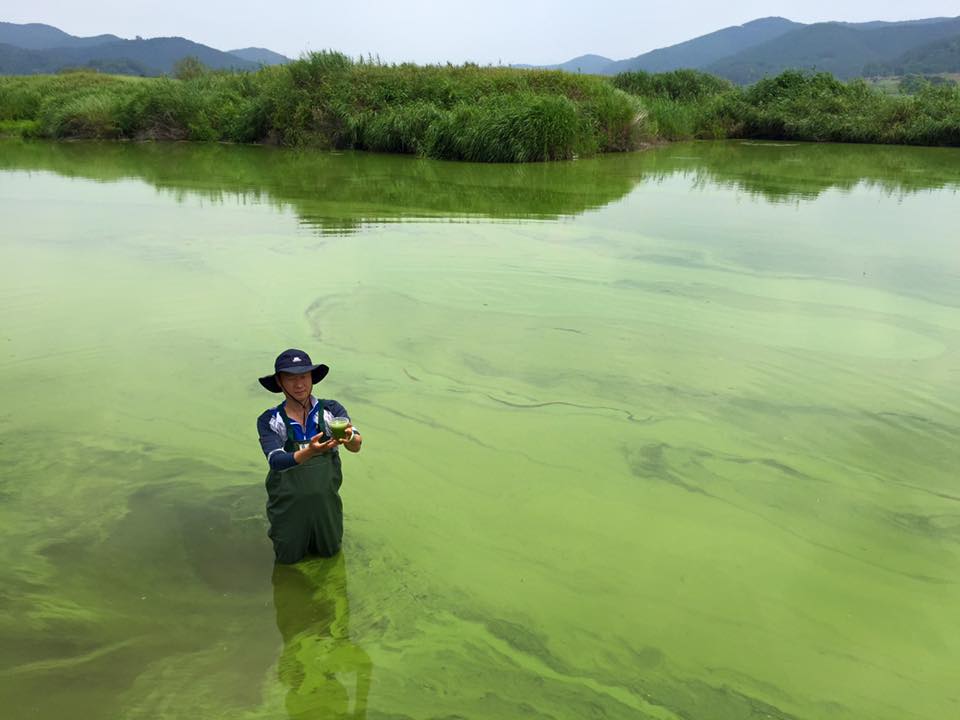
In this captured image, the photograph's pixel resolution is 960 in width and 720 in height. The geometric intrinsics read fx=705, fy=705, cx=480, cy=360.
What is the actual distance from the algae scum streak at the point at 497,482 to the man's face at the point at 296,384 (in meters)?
0.55

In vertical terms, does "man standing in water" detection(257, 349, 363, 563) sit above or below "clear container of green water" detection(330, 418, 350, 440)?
below

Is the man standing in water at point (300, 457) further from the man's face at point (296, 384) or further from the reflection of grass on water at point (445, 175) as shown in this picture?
the reflection of grass on water at point (445, 175)

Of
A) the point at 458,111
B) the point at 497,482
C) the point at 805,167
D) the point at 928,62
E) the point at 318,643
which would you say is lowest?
the point at 318,643

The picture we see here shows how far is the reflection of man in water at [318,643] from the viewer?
164 centimetres

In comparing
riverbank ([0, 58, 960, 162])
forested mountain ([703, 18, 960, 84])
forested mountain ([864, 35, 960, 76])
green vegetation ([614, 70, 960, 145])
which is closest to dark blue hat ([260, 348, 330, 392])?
riverbank ([0, 58, 960, 162])

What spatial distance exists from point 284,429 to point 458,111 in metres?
10.8

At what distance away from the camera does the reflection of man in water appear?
1.64m

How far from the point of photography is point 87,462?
8.61 feet

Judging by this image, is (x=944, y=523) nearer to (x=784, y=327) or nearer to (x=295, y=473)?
(x=784, y=327)

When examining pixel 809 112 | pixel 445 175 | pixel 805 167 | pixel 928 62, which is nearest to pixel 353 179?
pixel 445 175

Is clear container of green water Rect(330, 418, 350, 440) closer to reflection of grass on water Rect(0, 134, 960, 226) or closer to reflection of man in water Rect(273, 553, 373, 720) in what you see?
reflection of man in water Rect(273, 553, 373, 720)

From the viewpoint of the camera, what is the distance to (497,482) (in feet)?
8.38

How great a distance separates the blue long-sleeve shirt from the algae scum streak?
42cm

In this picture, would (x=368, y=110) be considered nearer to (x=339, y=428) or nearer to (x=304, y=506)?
(x=304, y=506)
